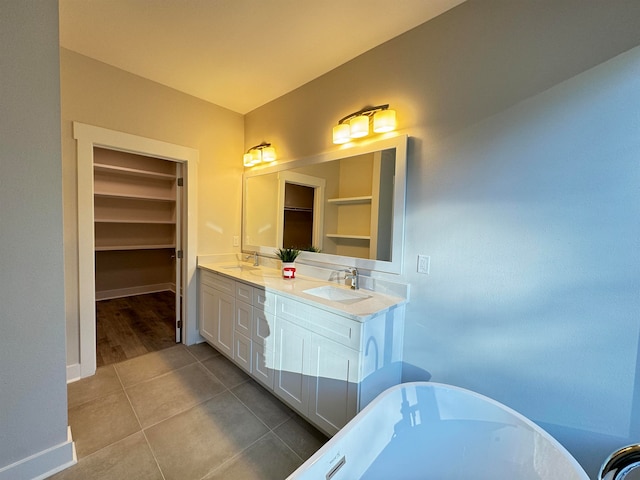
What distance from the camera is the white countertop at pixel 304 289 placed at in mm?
1504

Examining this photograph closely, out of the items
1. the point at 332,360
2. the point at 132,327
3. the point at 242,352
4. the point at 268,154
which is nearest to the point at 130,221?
the point at 132,327

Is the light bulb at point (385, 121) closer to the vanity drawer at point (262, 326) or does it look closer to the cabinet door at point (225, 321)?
the vanity drawer at point (262, 326)

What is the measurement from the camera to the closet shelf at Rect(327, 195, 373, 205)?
1974mm

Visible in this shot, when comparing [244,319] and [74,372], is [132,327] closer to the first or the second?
[74,372]

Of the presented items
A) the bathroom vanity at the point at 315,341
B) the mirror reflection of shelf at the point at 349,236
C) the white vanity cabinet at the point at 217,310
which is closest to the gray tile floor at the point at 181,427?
the bathroom vanity at the point at 315,341

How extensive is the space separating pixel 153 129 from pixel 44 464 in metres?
2.50

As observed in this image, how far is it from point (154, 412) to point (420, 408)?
1801 millimetres

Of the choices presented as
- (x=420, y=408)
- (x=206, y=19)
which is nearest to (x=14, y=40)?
(x=206, y=19)

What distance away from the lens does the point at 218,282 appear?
2.55m

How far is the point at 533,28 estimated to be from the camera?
1.28 m

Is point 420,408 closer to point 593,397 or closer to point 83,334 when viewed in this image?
point 593,397

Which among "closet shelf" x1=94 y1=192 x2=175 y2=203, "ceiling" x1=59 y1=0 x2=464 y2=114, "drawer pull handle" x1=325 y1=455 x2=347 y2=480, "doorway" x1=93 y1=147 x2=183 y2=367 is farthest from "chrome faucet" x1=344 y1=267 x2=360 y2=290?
"closet shelf" x1=94 y1=192 x2=175 y2=203

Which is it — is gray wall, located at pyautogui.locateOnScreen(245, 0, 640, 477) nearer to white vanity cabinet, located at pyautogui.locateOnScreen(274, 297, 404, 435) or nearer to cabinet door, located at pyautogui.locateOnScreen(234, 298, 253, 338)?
white vanity cabinet, located at pyautogui.locateOnScreen(274, 297, 404, 435)

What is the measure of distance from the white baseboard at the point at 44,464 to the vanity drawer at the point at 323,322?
52.0 inches
